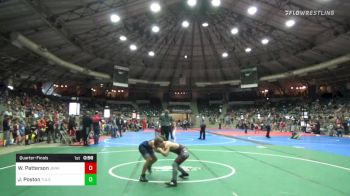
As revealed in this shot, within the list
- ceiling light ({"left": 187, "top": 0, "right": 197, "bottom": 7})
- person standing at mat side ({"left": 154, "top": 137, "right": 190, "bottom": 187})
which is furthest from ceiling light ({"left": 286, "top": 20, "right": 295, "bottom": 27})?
person standing at mat side ({"left": 154, "top": 137, "right": 190, "bottom": 187})

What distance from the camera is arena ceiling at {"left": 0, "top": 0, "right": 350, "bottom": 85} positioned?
20.8 m

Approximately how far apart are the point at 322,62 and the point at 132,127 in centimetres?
2521

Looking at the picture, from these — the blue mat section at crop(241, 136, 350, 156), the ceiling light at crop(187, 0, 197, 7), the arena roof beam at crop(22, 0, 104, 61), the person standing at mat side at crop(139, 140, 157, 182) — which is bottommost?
the blue mat section at crop(241, 136, 350, 156)

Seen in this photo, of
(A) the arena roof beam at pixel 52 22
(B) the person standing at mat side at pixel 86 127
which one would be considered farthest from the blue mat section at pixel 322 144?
(A) the arena roof beam at pixel 52 22

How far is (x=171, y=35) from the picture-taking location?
33.6 m

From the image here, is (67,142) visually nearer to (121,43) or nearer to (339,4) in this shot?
(121,43)

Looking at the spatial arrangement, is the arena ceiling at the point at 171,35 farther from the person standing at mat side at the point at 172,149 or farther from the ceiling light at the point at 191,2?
the person standing at mat side at the point at 172,149

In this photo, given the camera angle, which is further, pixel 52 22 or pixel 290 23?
pixel 290 23

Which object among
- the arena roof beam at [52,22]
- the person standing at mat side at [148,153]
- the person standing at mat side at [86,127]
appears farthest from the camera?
the person standing at mat side at [86,127]

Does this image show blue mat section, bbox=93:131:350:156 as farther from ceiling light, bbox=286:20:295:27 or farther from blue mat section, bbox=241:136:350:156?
ceiling light, bbox=286:20:295:27

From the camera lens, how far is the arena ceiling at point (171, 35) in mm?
20750
